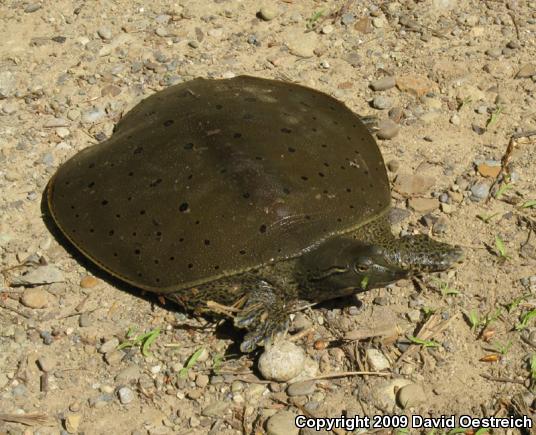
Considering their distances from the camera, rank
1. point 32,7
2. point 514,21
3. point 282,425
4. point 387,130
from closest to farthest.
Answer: point 282,425, point 387,130, point 514,21, point 32,7

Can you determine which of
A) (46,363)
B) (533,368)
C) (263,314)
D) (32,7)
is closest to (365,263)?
(263,314)

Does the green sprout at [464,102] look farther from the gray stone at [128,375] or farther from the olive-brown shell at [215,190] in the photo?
the gray stone at [128,375]

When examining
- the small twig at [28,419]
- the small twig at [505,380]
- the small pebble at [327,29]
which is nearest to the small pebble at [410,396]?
the small twig at [505,380]

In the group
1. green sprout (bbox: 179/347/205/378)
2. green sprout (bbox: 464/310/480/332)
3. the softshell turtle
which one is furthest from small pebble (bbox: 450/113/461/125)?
green sprout (bbox: 179/347/205/378)

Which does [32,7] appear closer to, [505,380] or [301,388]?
[301,388]

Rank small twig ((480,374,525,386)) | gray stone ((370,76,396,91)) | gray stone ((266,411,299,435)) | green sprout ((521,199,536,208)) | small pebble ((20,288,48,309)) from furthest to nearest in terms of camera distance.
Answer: gray stone ((370,76,396,91))
green sprout ((521,199,536,208))
small pebble ((20,288,48,309))
small twig ((480,374,525,386))
gray stone ((266,411,299,435))

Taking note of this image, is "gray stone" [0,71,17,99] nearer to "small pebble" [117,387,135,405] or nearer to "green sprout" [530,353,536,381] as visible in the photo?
"small pebble" [117,387,135,405]
